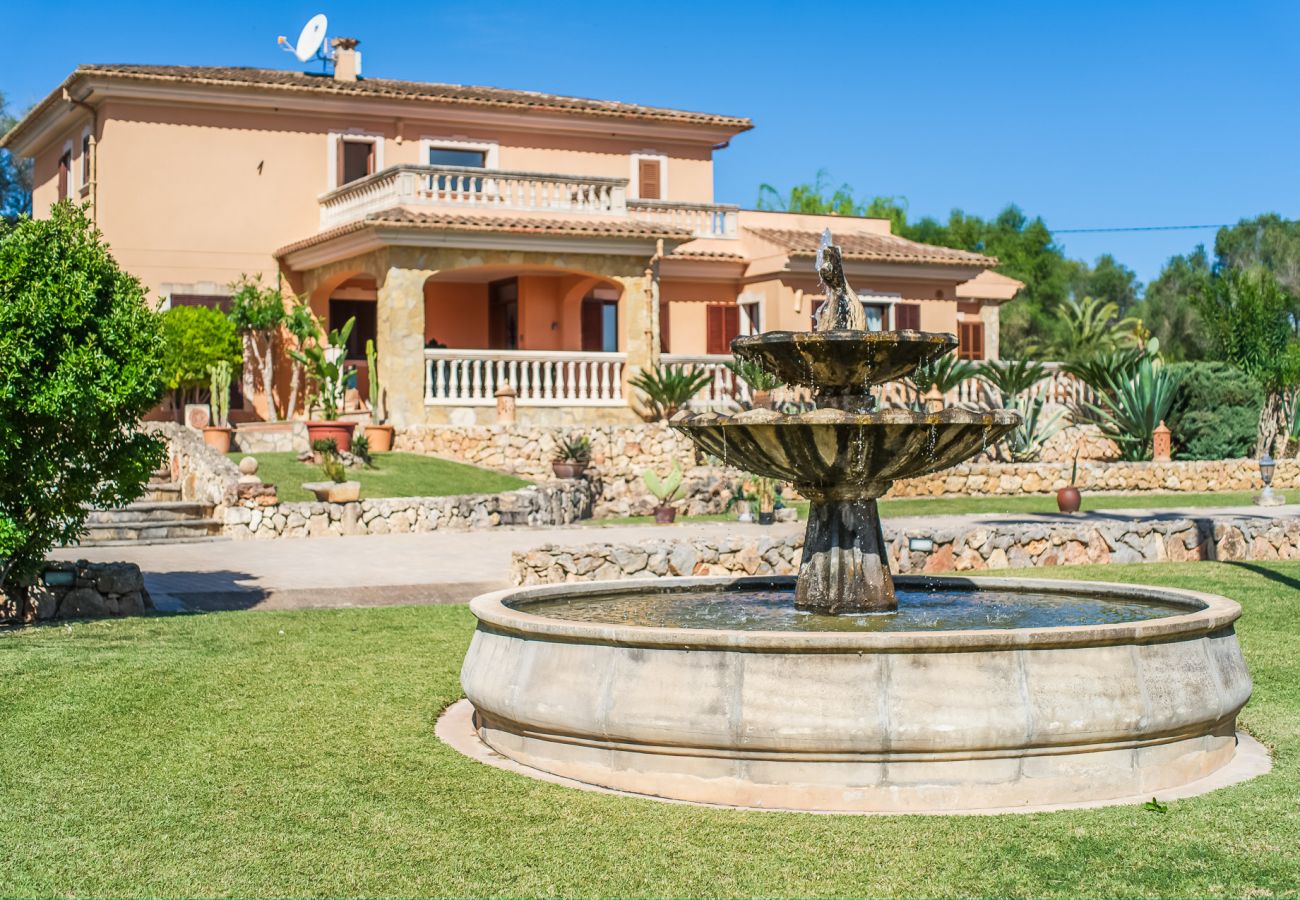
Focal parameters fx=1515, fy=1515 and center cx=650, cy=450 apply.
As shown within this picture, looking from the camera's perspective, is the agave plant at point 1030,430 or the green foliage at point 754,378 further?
the agave plant at point 1030,430

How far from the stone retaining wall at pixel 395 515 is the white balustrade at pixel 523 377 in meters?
4.72

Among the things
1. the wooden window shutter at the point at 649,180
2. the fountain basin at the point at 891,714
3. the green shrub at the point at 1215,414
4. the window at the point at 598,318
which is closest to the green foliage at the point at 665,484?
the window at the point at 598,318

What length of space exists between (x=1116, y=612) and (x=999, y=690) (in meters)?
2.69

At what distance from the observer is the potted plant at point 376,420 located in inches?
1012

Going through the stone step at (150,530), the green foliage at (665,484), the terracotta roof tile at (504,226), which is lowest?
the stone step at (150,530)

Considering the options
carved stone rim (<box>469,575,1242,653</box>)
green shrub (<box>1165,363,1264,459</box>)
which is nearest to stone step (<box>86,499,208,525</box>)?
carved stone rim (<box>469,575,1242,653</box>)

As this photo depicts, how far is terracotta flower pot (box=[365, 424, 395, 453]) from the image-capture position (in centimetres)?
2564

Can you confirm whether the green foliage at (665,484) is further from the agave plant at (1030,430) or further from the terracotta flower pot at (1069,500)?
the agave plant at (1030,430)

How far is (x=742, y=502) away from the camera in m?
21.4

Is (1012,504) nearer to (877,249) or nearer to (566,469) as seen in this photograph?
(566,469)

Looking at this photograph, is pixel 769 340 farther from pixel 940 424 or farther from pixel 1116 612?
pixel 1116 612

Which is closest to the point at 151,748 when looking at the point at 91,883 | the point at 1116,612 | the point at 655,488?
the point at 91,883

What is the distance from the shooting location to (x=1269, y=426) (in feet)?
95.0

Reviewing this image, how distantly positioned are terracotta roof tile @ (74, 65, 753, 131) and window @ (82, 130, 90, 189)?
5.03 ft
